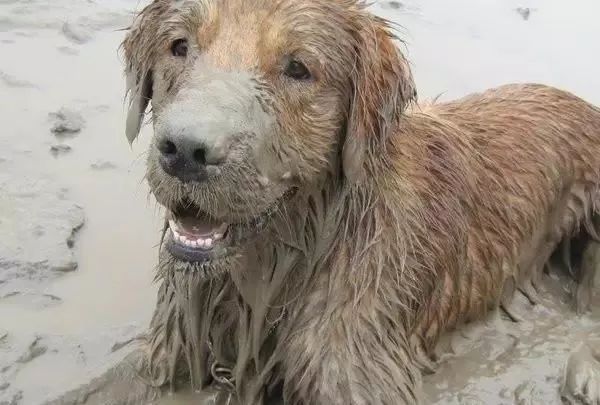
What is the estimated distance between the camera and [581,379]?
468cm

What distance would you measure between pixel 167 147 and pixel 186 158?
73 millimetres

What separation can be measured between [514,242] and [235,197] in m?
2.20

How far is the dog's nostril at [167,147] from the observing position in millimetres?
2947

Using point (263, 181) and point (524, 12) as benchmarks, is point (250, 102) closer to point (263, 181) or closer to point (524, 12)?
point (263, 181)

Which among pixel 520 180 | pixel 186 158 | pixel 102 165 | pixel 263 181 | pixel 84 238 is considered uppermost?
pixel 186 158

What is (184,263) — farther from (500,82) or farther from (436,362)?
(500,82)

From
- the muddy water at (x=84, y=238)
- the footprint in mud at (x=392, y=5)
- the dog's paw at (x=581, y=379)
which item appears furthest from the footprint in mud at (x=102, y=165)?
the footprint in mud at (x=392, y=5)

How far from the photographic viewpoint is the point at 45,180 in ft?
18.7

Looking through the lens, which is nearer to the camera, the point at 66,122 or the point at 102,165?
the point at 102,165

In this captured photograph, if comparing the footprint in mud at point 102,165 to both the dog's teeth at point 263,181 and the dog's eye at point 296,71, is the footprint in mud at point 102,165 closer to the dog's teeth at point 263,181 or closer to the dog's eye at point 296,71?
the dog's eye at point 296,71

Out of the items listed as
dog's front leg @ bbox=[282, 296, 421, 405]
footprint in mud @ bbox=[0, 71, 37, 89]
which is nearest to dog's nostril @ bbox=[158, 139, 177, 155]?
dog's front leg @ bbox=[282, 296, 421, 405]

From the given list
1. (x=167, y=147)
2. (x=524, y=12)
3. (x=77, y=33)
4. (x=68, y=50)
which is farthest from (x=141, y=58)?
(x=524, y=12)

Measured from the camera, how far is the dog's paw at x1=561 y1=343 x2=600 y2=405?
181 inches

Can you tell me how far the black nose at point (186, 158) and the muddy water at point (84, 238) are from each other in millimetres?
1278
